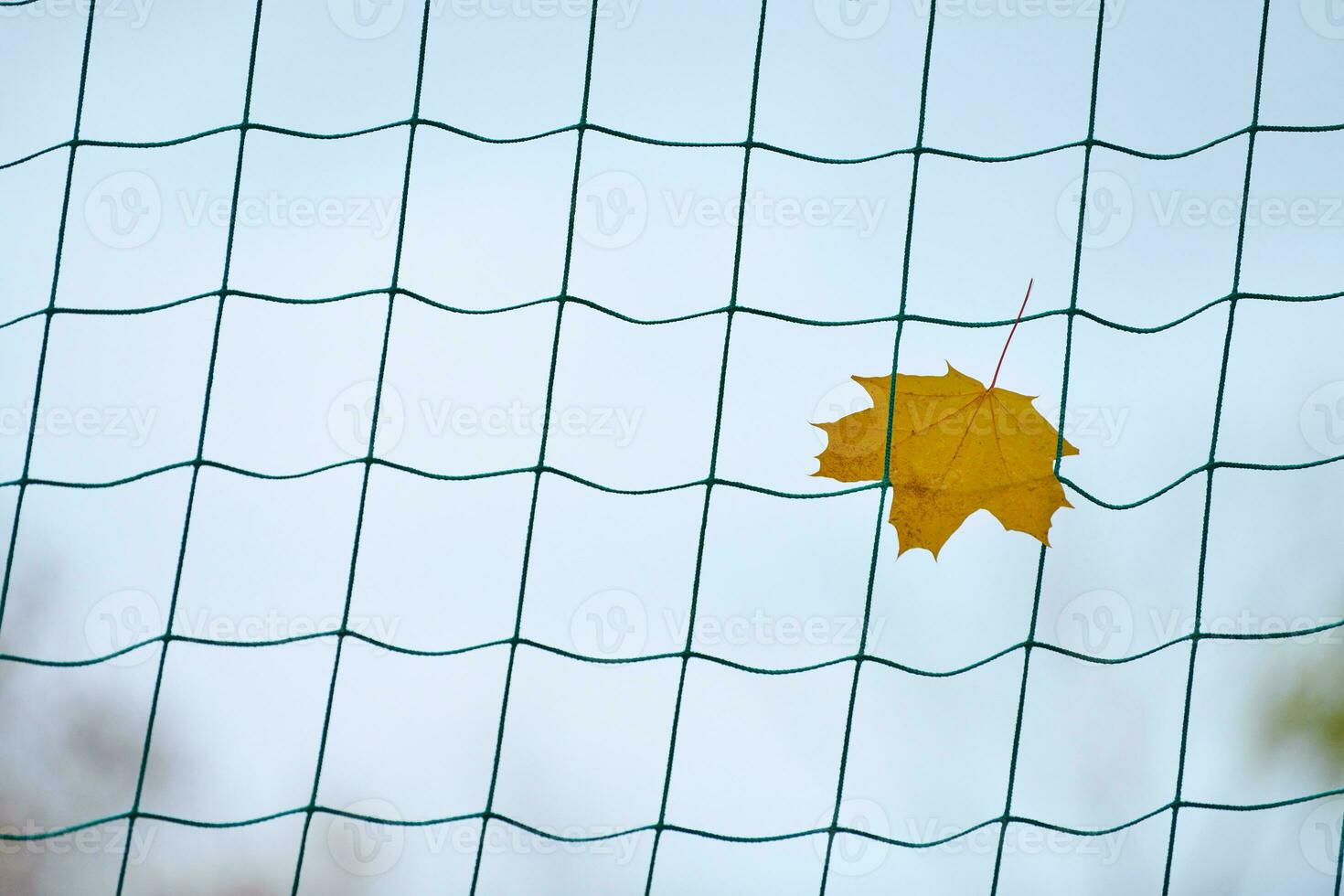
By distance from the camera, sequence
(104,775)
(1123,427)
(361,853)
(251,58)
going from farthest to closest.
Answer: (104,775) < (361,853) < (1123,427) < (251,58)

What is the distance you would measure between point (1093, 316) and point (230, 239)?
989mm

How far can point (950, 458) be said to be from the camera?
1.24 m

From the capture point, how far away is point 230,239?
49.6 inches

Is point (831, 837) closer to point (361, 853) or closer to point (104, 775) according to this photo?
point (361, 853)

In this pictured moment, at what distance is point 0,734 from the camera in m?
2.27

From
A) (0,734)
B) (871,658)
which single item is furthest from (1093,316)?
(0,734)

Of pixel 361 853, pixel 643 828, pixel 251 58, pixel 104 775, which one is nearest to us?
pixel 643 828

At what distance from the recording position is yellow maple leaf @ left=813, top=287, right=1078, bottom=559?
4.00ft

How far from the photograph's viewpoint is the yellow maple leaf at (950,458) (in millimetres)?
1218

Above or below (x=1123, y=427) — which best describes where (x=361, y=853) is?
below

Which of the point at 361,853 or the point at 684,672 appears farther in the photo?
the point at 361,853

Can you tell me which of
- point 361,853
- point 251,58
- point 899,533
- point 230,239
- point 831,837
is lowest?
point 361,853

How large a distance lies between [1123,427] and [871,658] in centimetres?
84

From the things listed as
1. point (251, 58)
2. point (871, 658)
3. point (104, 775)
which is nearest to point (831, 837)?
point (871, 658)
